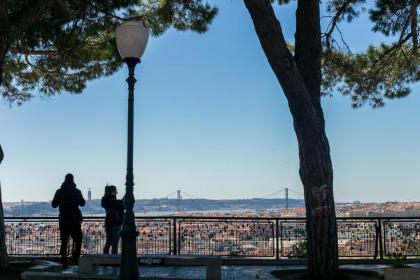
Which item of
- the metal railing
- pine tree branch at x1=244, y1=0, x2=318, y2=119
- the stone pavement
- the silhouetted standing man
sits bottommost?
the stone pavement

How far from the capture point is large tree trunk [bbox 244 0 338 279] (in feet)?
31.4

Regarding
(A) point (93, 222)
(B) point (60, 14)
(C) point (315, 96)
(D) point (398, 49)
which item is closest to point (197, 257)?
(C) point (315, 96)

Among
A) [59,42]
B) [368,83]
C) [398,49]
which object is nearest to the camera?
[59,42]

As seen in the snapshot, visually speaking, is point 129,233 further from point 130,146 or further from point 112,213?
point 112,213

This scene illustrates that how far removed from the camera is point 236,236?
14.0 meters

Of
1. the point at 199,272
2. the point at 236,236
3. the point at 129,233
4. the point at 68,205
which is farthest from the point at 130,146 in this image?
the point at 236,236

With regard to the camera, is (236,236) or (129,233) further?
(236,236)

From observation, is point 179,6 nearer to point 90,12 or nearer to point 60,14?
point 90,12

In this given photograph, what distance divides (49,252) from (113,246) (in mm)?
2012

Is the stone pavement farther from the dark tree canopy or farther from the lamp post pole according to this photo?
the dark tree canopy

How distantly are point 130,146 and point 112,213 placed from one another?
460cm

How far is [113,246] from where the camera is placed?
12992 millimetres

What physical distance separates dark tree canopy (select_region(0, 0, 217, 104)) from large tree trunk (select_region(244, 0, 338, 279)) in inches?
152

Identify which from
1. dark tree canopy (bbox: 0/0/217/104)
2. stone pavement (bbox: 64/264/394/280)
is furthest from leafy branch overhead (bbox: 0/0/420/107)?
stone pavement (bbox: 64/264/394/280)
